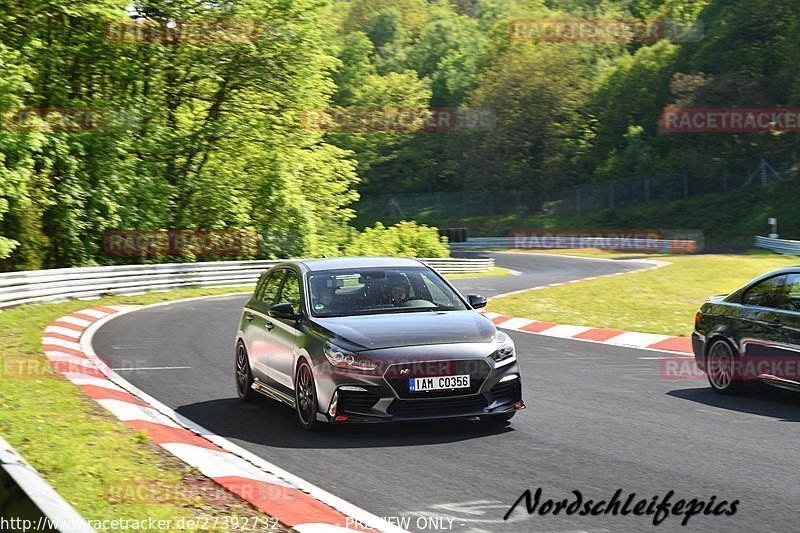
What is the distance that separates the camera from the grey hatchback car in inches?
366

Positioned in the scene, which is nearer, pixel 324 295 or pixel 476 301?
pixel 324 295

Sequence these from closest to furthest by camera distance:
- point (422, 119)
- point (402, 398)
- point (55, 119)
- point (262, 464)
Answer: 1. point (262, 464)
2. point (402, 398)
3. point (55, 119)
4. point (422, 119)

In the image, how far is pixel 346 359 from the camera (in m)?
9.38

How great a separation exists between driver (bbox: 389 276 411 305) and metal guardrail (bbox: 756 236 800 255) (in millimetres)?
48590

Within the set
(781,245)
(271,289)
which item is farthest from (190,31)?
(781,245)

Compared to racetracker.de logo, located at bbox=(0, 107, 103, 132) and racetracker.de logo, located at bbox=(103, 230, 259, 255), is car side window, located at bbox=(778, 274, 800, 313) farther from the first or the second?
Answer: racetracker.de logo, located at bbox=(103, 230, 259, 255)

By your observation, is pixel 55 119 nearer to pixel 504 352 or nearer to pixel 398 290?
pixel 398 290

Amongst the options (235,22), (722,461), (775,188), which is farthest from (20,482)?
(775,188)

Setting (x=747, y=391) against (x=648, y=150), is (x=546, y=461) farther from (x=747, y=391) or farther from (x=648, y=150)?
(x=648, y=150)

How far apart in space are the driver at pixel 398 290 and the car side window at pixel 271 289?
1.39 m

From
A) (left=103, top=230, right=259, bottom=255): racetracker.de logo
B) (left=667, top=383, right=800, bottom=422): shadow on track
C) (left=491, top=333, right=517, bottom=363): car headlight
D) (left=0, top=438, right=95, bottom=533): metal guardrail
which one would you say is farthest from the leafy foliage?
(left=0, top=438, right=95, bottom=533): metal guardrail

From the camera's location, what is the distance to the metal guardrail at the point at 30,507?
3.67 m

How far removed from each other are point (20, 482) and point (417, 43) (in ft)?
412

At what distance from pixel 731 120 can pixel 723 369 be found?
67207 millimetres
